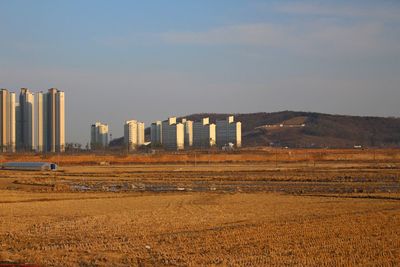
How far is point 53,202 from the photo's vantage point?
29.3m

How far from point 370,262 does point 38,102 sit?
5530 inches

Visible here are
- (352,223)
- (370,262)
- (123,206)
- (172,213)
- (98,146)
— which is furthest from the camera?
(98,146)

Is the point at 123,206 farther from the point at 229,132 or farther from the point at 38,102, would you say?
the point at 229,132

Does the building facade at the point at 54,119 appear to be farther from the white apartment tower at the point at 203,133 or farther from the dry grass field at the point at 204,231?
the dry grass field at the point at 204,231

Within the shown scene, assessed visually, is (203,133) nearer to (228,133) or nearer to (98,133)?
(228,133)

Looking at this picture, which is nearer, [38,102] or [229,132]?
[38,102]

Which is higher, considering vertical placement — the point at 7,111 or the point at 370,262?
the point at 7,111

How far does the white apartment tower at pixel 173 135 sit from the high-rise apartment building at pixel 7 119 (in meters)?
47.1

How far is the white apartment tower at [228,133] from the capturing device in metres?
187

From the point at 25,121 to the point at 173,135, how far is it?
4834 cm

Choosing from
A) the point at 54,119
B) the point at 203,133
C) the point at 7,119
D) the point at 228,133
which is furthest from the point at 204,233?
the point at 203,133

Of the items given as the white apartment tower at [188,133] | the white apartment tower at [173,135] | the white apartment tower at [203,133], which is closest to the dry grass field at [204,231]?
the white apartment tower at [173,135]

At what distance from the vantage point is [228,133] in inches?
7461

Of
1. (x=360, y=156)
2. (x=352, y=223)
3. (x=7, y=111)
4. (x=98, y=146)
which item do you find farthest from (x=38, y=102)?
(x=352, y=223)
